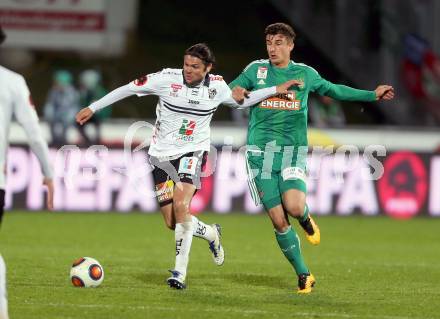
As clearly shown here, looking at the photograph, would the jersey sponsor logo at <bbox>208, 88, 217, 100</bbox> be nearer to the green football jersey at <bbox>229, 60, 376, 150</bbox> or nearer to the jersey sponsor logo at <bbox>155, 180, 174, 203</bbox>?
the green football jersey at <bbox>229, 60, 376, 150</bbox>

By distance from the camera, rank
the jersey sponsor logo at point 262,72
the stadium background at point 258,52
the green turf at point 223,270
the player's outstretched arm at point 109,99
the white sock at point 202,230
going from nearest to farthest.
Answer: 1. the green turf at point 223,270
2. the player's outstretched arm at point 109,99
3. the jersey sponsor logo at point 262,72
4. the white sock at point 202,230
5. the stadium background at point 258,52

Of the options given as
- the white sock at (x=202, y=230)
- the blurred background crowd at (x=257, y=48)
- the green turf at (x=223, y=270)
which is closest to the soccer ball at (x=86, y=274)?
the green turf at (x=223, y=270)

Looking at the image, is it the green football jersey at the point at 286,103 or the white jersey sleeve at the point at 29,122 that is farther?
the green football jersey at the point at 286,103

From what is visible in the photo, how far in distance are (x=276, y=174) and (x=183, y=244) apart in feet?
3.42

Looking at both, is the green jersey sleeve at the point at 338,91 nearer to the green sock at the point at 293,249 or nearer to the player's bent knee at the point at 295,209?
the player's bent knee at the point at 295,209

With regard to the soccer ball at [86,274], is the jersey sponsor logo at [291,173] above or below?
above

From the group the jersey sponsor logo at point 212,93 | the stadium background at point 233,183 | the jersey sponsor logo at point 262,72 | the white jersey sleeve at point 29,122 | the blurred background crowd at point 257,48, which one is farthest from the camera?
the blurred background crowd at point 257,48

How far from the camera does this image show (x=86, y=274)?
416 inches

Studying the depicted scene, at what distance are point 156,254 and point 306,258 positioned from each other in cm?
177

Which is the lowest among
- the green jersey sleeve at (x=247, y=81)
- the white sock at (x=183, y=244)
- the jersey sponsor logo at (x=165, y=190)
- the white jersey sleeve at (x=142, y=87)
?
the white sock at (x=183, y=244)

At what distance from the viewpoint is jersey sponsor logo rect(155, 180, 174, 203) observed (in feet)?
36.7

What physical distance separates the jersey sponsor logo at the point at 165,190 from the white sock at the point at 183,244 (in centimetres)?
40

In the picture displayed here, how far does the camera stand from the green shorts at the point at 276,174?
10.8m

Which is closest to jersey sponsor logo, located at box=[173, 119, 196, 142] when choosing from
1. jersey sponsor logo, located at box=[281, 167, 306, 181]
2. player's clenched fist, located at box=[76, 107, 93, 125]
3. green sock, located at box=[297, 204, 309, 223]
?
jersey sponsor logo, located at box=[281, 167, 306, 181]
